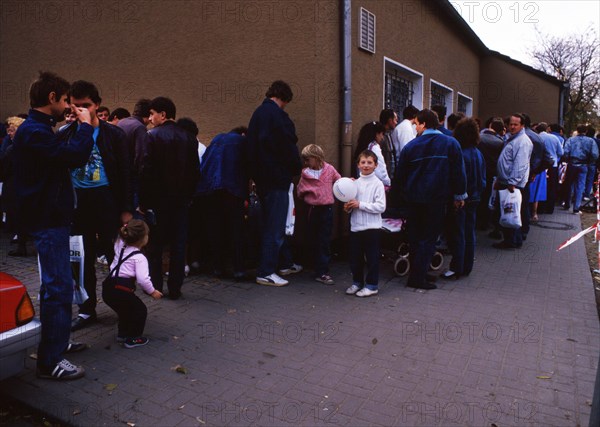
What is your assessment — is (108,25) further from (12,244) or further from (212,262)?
(212,262)

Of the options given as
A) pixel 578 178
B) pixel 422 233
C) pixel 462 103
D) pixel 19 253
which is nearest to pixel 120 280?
pixel 422 233

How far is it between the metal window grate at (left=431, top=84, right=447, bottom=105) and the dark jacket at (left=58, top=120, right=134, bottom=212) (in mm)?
8398

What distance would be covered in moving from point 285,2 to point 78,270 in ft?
13.7

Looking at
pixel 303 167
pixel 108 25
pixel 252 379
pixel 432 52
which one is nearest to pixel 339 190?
pixel 303 167

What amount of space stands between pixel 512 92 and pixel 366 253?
1362cm

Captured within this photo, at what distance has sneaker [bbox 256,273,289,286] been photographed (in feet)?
18.9

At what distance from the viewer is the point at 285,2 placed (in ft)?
20.8

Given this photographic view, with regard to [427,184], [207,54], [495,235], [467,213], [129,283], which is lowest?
[495,235]

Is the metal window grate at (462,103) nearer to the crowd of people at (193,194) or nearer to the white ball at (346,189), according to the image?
the crowd of people at (193,194)

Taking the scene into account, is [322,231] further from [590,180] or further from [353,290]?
[590,180]

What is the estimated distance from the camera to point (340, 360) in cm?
389

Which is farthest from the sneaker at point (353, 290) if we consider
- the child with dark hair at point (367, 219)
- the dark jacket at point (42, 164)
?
the dark jacket at point (42, 164)

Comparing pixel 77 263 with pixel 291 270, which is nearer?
pixel 77 263

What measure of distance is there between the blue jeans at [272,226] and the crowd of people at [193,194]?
12 millimetres
